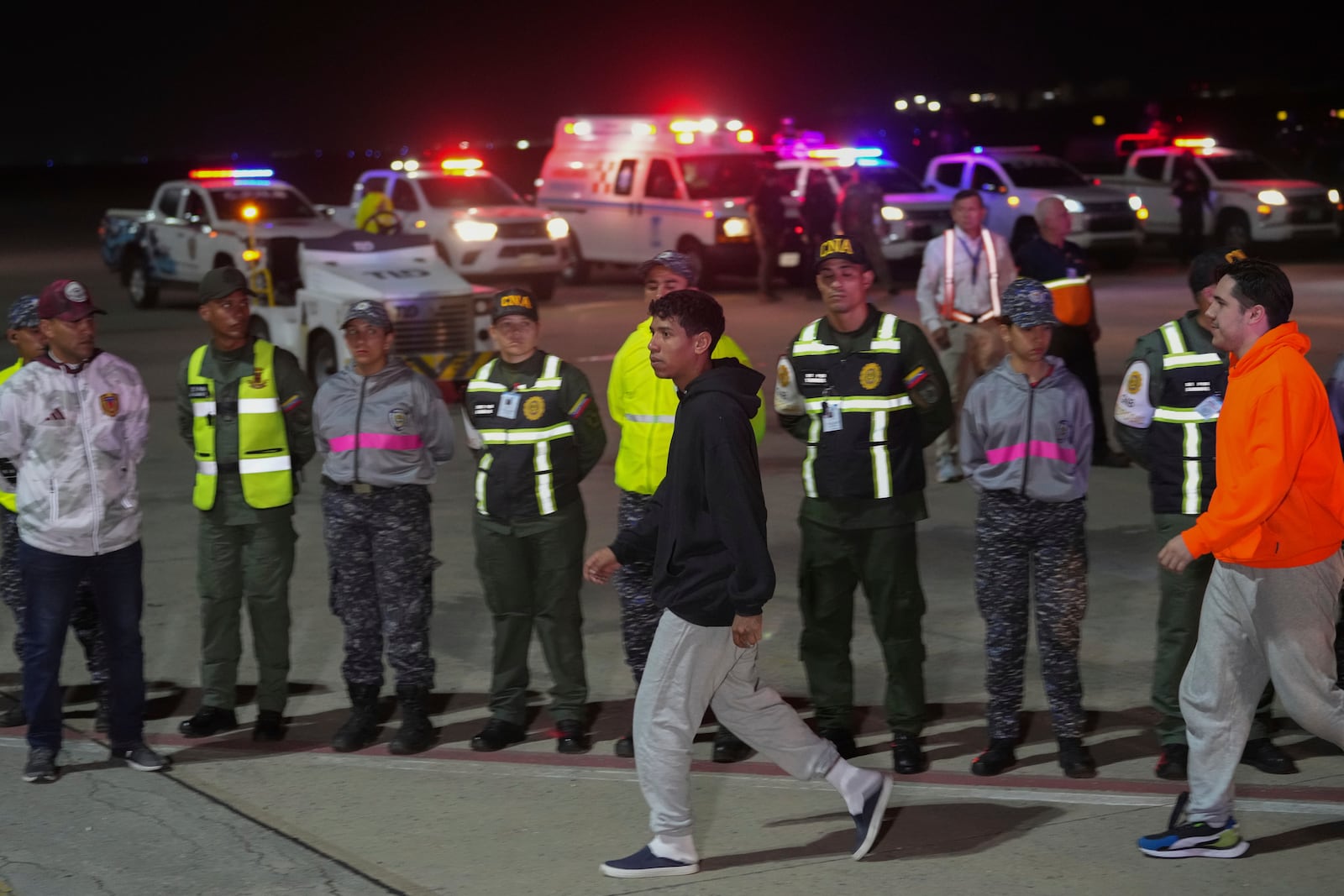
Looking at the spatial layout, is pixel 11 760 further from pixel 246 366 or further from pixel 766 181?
pixel 766 181

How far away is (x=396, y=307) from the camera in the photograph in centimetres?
1397

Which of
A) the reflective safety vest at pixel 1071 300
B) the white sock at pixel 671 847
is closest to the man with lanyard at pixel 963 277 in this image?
the reflective safety vest at pixel 1071 300

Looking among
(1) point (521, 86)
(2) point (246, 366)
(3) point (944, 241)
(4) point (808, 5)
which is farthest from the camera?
(1) point (521, 86)

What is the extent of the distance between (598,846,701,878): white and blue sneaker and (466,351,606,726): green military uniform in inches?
53.9

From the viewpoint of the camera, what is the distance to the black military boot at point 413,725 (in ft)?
20.6

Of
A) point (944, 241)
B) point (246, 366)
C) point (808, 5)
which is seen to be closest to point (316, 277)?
point (944, 241)

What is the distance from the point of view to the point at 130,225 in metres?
24.2

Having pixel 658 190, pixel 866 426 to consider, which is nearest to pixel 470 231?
pixel 658 190

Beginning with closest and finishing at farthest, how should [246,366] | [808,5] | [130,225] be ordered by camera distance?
[246,366] → [130,225] → [808,5]

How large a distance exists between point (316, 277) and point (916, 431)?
9323 mm

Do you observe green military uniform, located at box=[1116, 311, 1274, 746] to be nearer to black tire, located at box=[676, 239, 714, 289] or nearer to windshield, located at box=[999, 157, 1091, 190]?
black tire, located at box=[676, 239, 714, 289]

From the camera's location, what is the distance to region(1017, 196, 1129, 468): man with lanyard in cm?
1068

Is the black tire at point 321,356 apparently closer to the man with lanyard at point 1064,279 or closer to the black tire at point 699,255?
the man with lanyard at point 1064,279

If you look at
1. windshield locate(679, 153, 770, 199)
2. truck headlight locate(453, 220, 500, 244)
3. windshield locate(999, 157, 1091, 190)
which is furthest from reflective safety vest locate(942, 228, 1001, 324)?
windshield locate(999, 157, 1091, 190)
